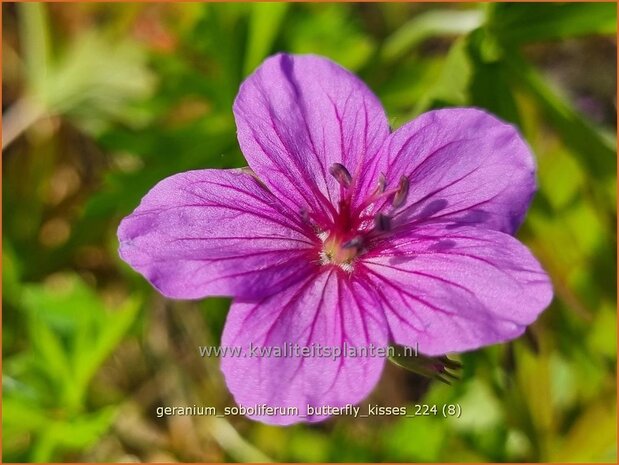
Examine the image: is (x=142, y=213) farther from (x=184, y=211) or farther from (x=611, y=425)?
(x=611, y=425)

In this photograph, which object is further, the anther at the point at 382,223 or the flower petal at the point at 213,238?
the anther at the point at 382,223

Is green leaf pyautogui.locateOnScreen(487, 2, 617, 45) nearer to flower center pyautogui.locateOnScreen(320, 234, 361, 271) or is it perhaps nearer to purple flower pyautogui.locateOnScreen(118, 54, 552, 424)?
purple flower pyautogui.locateOnScreen(118, 54, 552, 424)

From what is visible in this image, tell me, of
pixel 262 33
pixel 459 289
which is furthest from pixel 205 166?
pixel 459 289

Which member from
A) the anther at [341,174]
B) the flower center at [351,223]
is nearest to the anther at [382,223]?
the flower center at [351,223]

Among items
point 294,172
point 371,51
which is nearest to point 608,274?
point 371,51

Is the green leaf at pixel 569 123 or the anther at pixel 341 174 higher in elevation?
the green leaf at pixel 569 123

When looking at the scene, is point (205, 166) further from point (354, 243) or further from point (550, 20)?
point (550, 20)

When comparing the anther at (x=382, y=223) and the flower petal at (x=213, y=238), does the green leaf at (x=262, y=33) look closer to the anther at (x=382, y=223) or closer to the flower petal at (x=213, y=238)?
the flower petal at (x=213, y=238)
